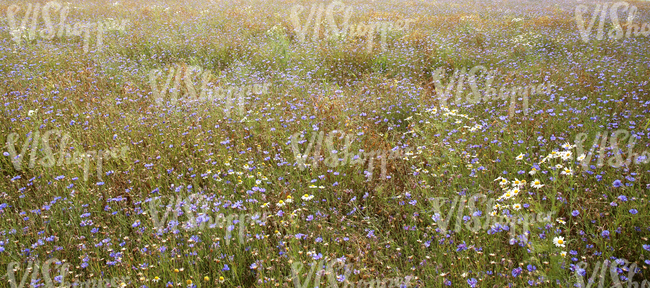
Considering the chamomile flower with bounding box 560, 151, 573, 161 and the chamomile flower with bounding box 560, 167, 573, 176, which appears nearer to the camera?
the chamomile flower with bounding box 560, 167, 573, 176

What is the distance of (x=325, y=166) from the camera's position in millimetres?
3629

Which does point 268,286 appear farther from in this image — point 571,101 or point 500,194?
point 571,101

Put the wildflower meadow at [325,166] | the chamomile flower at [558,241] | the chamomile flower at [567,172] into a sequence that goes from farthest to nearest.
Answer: the chamomile flower at [567,172] < the wildflower meadow at [325,166] < the chamomile flower at [558,241]

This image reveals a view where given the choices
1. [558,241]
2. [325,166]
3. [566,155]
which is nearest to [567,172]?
[566,155]

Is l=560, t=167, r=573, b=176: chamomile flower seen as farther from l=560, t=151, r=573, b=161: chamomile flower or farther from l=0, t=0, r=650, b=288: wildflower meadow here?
l=560, t=151, r=573, b=161: chamomile flower

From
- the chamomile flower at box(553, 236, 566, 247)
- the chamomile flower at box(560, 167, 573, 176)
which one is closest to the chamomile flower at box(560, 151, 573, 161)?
the chamomile flower at box(560, 167, 573, 176)

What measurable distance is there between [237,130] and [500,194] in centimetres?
267

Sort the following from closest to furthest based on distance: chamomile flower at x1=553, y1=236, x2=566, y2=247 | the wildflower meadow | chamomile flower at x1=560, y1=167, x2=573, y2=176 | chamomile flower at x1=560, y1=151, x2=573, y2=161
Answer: chamomile flower at x1=553, y1=236, x2=566, y2=247 → the wildflower meadow → chamomile flower at x1=560, y1=167, x2=573, y2=176 → chamomile flower at x1=560, y1=151, x2=573, y2=161

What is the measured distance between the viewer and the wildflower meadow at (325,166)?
2463 millimetres

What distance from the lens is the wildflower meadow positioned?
8.08 ft

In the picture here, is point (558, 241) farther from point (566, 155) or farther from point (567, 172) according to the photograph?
point (566, 155)

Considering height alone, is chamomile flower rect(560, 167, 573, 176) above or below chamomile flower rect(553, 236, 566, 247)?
above

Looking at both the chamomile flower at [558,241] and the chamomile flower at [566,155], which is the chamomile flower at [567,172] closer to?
the chamomile flower at [566,155]

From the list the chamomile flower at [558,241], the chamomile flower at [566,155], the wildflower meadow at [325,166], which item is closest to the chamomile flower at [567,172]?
the wildflower meadow at [325,166]
